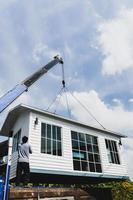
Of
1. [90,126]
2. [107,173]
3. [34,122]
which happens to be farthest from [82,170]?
[34,122]

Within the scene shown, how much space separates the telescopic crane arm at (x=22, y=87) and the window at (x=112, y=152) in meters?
6.86

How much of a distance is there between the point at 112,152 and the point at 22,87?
26.7 ft

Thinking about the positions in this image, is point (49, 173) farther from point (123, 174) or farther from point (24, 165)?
point (123, 174)

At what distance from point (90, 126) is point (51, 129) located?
3.32 metres

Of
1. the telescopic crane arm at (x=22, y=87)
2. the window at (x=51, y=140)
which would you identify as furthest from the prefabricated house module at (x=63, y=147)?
the telescopic crane arm at (x=22, y=87)

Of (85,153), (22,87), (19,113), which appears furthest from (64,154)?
(22,87)

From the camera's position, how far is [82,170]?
1302 centimetres

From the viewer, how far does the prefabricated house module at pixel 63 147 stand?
37.2 feet

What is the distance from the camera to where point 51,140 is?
12.1m

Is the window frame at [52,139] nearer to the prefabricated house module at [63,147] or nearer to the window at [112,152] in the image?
the prefabricated house module at [63,147]

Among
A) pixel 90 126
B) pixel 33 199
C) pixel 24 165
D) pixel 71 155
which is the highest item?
pixel 90 126

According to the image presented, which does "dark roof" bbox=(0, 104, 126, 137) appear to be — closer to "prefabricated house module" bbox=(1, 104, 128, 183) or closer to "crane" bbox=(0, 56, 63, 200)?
"prefabricated house module" bbox=(1, 104, 128, 183)

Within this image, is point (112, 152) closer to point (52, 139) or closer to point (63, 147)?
point (63, 147)

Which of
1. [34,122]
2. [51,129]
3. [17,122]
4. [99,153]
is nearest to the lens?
[34,122]
